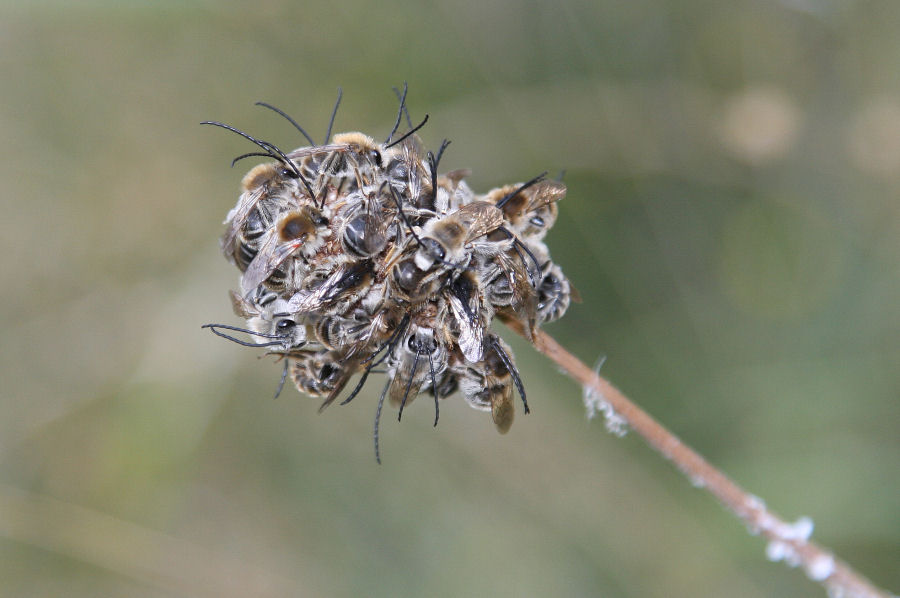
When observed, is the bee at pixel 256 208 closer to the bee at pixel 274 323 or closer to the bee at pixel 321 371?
the bee at pixel 274 323

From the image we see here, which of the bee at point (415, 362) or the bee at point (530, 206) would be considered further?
the bee at point (530, 206)

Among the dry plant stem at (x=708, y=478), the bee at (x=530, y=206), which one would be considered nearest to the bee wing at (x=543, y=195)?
the bee at (x=530, y=206)

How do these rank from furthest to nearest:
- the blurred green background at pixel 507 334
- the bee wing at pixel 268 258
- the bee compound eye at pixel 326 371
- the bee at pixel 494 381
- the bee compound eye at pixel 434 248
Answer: the blurred green background at pixel 507 334, the bee compound eye at pixel 326 371, the bee at pixel 494 381, the bee wing at pixel 268 258, the bee compound eye at pixel 434 248

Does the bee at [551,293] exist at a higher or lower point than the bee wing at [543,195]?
lower

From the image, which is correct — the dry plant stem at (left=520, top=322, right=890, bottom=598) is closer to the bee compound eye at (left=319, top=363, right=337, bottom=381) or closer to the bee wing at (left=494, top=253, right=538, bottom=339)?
the bee wing at (left=494, top=253, right=538, bottom=339)

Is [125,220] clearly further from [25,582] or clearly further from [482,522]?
[482,522]

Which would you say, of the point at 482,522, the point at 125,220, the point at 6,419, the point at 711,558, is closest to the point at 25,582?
the point at 6,419
